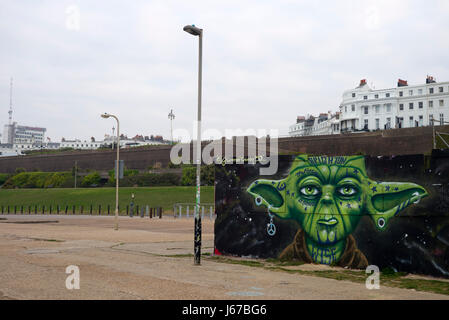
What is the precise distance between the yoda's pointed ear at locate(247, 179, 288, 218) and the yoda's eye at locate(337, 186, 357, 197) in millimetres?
1922

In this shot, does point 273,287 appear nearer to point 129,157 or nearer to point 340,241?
point 340,241

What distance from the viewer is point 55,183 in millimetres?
85938

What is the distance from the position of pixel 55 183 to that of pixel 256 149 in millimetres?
43580

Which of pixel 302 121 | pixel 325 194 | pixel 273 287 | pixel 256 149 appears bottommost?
pixel 273 287

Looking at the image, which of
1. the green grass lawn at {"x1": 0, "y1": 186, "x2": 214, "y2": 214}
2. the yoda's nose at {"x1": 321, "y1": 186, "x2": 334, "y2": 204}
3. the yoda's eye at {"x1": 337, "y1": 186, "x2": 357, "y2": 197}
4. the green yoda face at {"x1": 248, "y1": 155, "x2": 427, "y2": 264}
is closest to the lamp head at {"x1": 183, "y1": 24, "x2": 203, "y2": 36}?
the green yoda face at {"x1": 248, "y1": 155, "x2": 427, "y2": 264}

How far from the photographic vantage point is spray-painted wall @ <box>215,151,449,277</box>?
11336 mm

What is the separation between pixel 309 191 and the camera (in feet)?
44.7

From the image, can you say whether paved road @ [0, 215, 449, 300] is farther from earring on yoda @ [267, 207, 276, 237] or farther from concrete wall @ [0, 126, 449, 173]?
concrete wall @ [0, 126, 449, 173]

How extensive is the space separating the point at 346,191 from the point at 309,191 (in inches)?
46.5

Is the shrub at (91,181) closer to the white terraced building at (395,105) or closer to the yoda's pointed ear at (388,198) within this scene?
the white terraced building at (395,105)

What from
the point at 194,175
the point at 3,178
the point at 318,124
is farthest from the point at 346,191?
the point at 318,124

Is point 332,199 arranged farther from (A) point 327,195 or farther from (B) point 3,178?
(B) point 3,178

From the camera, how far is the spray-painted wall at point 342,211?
1134 centimetres
